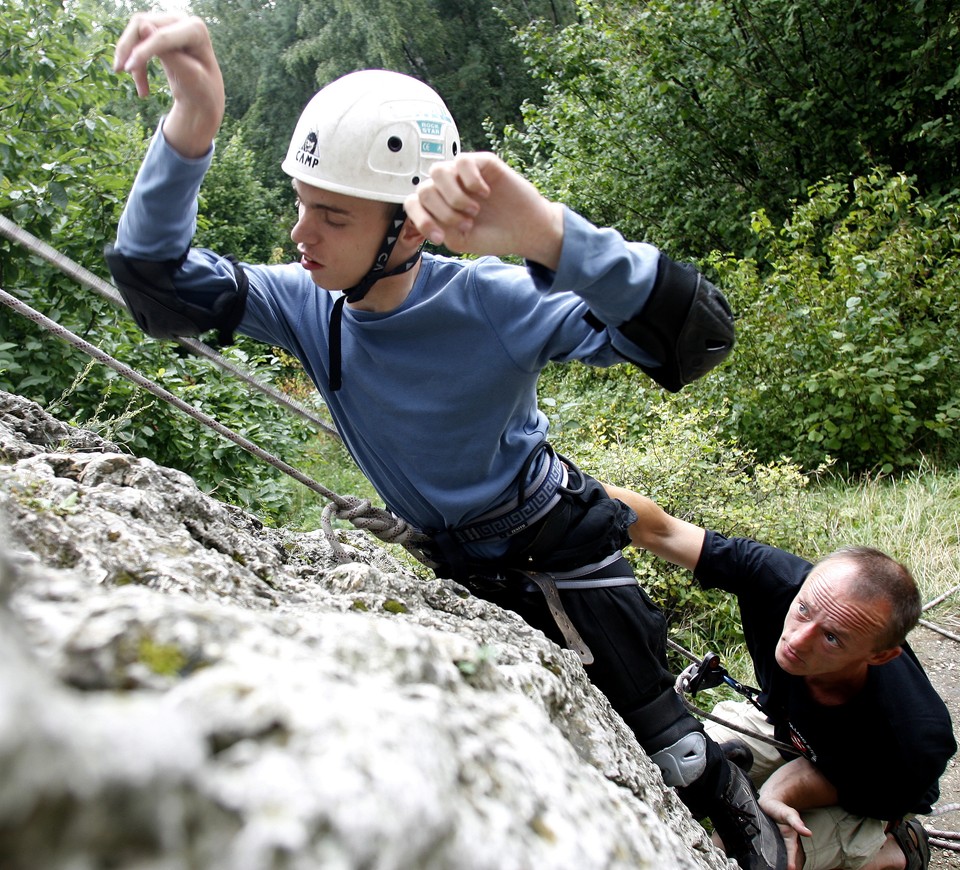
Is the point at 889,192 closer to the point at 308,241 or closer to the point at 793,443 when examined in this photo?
the point at 793,443

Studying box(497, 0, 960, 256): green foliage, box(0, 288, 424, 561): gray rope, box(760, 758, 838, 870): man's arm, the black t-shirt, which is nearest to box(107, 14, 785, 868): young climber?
box(0, 288, 424, 561): gray rope

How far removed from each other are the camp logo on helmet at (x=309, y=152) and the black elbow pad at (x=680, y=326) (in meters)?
0.85

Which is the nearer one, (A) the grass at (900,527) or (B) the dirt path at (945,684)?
(B) the dirt path at (945,684)

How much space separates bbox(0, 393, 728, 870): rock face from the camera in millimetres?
516

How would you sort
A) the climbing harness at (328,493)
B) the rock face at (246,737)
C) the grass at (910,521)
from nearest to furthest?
the rock face at (246,737)
the climbing harness at (328,493)
the grass at (910,521)

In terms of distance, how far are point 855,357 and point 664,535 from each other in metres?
4.49

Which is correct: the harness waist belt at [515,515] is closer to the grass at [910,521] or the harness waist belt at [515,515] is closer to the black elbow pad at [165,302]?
the black elbow pad at [165,302]

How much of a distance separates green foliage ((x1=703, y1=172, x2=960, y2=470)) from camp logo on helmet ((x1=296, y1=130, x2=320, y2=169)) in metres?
5.54

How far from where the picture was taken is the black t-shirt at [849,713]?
9.09ft

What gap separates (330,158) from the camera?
6.79ft

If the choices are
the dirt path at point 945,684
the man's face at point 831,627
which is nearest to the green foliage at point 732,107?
the dirt path at point 945,684

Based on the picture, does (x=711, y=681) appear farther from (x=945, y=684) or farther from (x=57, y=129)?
(x=57, y=129)

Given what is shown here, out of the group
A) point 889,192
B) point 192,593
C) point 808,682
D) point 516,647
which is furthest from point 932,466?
point 192,593

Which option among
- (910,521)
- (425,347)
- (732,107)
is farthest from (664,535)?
(732,107)
